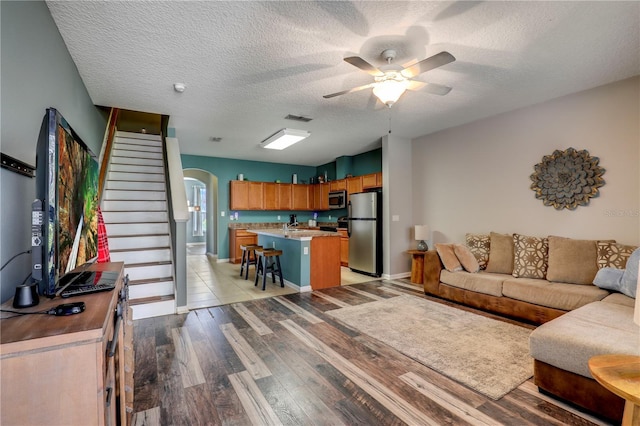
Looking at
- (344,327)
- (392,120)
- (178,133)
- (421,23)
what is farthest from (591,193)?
(178,133)

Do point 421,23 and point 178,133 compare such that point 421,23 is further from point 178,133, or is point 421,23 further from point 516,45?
point 178,133

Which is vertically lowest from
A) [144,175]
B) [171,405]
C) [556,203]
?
[171,405]

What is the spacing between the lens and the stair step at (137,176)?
194 inches

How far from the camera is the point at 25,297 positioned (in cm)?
116

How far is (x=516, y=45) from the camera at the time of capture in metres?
2.47

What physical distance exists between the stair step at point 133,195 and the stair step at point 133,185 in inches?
3.5

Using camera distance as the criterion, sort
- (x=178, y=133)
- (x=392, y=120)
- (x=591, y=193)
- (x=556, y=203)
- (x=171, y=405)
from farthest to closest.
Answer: (x=178, y=133)
(x=392, y=120)
(x=556, y=203)
(x=591, y=193)
(x=171, y=405)

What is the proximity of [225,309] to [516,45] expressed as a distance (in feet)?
13.4

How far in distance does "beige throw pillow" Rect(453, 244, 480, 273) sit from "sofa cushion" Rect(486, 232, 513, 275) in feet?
0.71

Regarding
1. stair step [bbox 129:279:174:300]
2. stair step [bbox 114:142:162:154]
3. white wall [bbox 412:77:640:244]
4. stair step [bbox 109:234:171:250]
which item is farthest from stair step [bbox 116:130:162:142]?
white wall [bbox 412:77:640:244]

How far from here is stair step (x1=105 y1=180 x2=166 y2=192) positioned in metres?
4.73

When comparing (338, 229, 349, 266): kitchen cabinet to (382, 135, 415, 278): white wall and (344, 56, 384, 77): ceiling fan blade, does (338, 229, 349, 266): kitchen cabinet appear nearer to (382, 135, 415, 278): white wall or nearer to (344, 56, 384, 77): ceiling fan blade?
(382, 135, 415, 278): white wall

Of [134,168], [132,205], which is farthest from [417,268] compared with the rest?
[134,168]

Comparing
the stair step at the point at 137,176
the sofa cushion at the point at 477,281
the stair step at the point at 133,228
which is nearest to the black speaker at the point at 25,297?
the stair step at the point at 133,228
